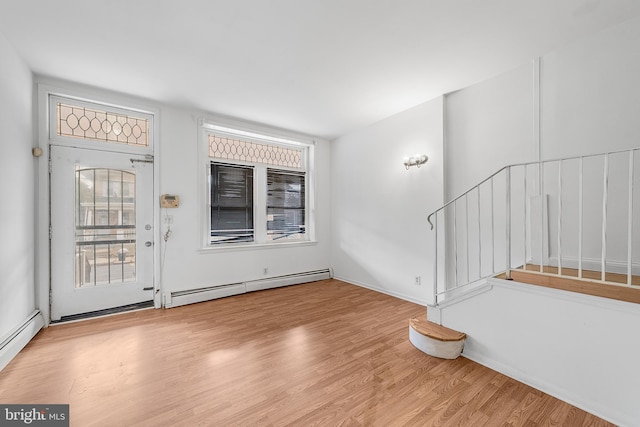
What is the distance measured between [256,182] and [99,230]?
241cm

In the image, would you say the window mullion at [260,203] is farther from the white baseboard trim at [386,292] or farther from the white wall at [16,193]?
the white wall at [16,193]

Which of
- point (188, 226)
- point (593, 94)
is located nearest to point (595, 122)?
point (593, 94)

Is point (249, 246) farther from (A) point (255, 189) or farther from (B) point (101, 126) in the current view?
(B) point (101, 126)

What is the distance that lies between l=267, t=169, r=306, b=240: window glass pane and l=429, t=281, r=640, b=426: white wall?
357 centimetres

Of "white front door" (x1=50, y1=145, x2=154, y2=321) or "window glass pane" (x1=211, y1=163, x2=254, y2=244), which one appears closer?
"white front door" (x1=50, y1=145, x2=154, y2=321)

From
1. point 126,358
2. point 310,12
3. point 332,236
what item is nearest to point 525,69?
point 310,12

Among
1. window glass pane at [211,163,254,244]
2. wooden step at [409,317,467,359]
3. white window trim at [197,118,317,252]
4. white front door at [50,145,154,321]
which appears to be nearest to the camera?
wooden step at [409,317,467,359]

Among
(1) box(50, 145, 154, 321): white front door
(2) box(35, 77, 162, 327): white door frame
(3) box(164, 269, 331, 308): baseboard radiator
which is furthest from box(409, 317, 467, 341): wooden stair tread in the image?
(2) box(35, 77, 162, 327): white door frame

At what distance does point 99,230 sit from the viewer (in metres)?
3.47

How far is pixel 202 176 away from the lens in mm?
4277

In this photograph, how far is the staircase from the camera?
5.70ft

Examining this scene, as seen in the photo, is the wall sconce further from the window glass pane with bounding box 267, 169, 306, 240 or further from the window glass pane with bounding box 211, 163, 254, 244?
the window glass pane with bounding box 211, 163, 254, 244

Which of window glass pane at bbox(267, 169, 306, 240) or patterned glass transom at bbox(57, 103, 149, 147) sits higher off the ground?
patterned glass transom at bbox(57, 103, 149, 147)

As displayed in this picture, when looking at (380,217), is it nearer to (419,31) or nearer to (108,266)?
(419,31)
